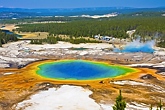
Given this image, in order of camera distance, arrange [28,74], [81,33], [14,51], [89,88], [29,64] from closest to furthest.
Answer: [89,88] → [28,74] → [29,64] → [14,51] → [81,33]

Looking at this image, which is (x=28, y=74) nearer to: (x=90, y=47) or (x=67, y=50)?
(x=67, y=50)

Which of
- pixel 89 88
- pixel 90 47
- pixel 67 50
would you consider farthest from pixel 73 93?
pixel 90 47

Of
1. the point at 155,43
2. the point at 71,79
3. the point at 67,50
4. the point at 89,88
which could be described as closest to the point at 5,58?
the point at 67,50

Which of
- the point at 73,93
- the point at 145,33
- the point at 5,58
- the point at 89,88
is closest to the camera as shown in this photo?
the point at 73,93

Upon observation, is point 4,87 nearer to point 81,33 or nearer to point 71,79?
point 71,79

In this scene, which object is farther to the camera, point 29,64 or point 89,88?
point 29,64

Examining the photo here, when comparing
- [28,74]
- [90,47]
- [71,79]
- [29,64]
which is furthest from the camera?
[90,47]
